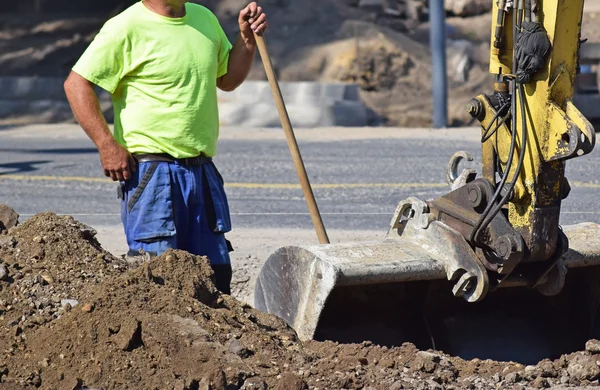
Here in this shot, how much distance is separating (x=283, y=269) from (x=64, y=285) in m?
0.97

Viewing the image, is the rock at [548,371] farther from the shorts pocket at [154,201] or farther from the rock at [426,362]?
the shorts pocket at [154,201]

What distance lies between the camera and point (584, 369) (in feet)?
13.7

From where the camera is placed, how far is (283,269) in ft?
15.3

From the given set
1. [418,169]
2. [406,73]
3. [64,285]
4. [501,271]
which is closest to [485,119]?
[501,271]

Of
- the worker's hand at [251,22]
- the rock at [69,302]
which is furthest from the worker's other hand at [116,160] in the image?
the worker's hand at [251,22]

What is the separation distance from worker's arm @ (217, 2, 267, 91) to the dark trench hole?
1.19 metres

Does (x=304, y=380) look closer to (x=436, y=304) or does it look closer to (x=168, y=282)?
(x=168, y=282)


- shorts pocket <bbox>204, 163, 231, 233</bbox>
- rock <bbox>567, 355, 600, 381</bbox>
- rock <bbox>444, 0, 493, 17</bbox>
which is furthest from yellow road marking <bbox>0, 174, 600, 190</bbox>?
rock <bbox>444, 0, 493, 17</bbox>

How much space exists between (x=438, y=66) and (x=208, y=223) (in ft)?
36.9

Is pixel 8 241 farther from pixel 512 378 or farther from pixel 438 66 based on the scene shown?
pixel 438 66

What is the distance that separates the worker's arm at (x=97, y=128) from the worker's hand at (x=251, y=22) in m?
0.81

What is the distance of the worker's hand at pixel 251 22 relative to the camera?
5012 mm

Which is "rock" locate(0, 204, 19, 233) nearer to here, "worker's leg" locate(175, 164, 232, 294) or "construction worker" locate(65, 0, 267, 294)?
"construction worker" locate(65, 0, 267, 294)

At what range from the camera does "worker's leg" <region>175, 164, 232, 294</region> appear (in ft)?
15.9
